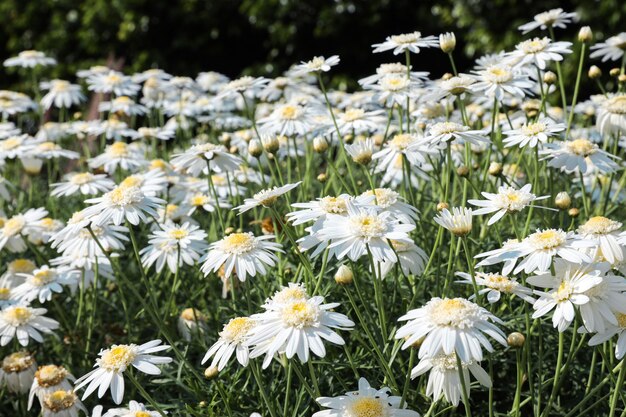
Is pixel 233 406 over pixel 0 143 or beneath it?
beneath

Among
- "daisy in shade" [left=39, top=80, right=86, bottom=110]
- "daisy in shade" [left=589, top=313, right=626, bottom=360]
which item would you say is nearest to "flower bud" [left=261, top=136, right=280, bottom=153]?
"daisy in shade" [left=589, top=313, right=626, bottom=360]

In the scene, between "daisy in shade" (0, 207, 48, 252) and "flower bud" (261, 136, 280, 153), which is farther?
"daisy in shade" (0, 207, 48, 252)

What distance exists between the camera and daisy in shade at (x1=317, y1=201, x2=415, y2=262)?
1.91 metres

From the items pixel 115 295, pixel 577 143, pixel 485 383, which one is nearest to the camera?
pixel 485 383

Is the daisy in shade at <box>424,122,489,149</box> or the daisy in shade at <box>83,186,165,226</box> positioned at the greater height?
the daisy in shade at <box>424,122,489,149</box>

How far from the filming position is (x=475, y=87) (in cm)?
277

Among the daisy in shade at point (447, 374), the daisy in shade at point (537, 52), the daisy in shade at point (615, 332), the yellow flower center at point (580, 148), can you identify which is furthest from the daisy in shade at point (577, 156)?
the daisy in shade at point (447, 374)

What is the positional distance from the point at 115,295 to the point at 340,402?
68.8 inches

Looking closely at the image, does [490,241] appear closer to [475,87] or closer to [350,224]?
[475,87]

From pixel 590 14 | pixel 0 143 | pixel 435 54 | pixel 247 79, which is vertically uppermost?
pixel 247 79

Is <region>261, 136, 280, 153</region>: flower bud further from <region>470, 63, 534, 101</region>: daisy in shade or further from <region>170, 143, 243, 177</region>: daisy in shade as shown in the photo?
<region>470, 63, 534, 101</region>: daisy in shade

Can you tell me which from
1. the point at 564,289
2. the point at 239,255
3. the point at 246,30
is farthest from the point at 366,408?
the point at 246,30

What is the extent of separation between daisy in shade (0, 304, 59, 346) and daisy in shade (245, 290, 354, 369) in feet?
3.85

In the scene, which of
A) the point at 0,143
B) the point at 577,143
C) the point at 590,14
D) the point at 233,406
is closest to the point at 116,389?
the point at 233,406
